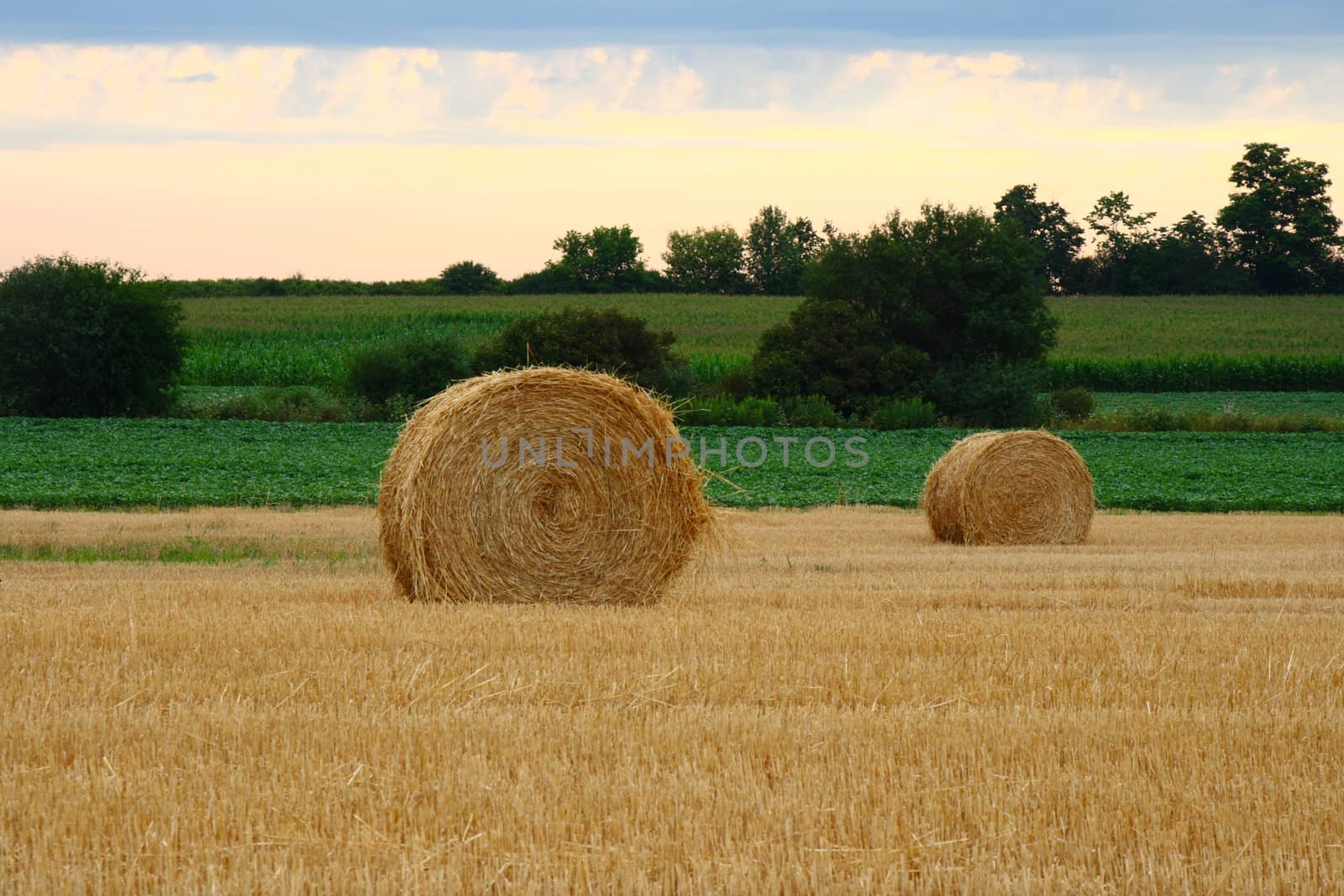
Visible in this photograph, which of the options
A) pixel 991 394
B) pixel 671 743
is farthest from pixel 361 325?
pixel 671 743

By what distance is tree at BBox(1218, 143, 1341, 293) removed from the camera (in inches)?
3233

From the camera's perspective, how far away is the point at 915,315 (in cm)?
3994

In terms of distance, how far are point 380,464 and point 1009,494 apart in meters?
11.4

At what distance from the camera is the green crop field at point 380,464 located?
2095 centimetres

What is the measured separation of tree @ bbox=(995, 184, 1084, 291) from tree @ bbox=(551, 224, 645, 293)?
23.9m

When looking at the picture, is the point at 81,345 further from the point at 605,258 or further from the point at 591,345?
the point at 605,258

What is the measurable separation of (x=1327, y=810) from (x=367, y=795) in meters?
3.18

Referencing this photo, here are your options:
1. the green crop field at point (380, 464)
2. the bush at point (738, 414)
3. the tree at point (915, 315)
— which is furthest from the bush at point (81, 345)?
the tree at point (915, 315)

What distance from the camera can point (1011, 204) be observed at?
3442 inches

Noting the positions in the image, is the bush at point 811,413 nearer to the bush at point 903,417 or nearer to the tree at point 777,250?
the bush at point 903,417

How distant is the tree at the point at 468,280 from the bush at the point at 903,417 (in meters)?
55.5

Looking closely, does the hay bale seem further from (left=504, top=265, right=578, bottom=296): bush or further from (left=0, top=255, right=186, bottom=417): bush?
(left=504, top=265, right=578, bottom=296): bush

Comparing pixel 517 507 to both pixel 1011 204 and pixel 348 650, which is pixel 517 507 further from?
pixel 1011 204

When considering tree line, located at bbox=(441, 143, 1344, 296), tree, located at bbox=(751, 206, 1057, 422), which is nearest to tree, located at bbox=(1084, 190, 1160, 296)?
tree line, located at bbox=(441, 143, 1344, 296)
